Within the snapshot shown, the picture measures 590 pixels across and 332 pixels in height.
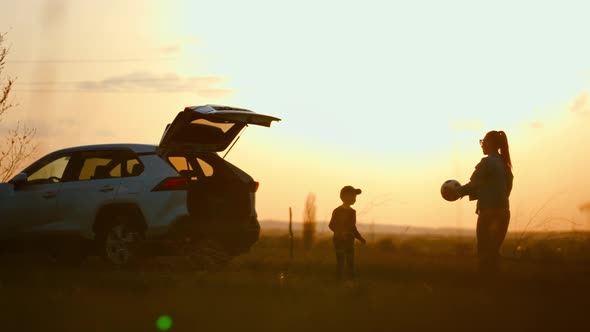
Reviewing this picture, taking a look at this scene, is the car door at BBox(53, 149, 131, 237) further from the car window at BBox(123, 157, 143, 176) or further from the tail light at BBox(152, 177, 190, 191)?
the tail light at BBox(152, 177, 190, 191)

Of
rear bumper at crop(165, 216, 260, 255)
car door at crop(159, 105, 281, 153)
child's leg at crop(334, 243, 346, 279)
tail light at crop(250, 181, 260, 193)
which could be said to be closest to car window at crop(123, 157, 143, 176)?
car door at crop(159, 105, 281, 153)

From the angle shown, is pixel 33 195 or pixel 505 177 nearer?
pixel 505 177

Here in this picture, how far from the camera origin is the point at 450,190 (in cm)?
1342

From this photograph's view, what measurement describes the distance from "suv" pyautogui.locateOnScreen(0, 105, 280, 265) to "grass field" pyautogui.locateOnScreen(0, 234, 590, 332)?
41 centimetres

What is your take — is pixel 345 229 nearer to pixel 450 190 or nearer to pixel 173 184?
pixel 450 190

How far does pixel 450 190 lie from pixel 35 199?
6.22 metres

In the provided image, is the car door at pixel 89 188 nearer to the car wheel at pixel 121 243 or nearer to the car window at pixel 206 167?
the car wheel at pixel 121 243

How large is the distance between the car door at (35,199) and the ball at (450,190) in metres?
5.56

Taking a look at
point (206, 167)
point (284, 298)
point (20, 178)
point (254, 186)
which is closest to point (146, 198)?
point (206, 167)

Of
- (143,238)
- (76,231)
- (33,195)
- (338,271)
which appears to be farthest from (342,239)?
(33,195)

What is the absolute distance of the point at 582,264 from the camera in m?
17.2

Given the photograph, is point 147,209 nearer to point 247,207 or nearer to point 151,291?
point 247,207

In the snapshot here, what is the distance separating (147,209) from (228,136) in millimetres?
1774

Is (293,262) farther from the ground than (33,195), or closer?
closer
